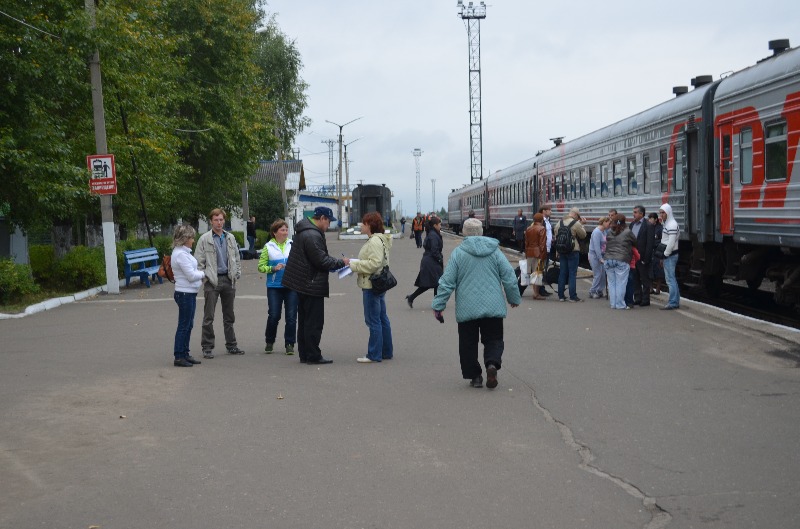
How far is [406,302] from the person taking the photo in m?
19.1

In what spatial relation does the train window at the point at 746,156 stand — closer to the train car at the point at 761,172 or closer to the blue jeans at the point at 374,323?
the train car at the point at 761,172

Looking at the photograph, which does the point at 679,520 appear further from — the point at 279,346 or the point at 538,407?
the point at 279,346

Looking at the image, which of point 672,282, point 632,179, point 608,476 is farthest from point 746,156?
point 608,476

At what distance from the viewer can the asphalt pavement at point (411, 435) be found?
5.62 meters

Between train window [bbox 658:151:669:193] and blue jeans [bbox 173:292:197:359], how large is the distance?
11.1m

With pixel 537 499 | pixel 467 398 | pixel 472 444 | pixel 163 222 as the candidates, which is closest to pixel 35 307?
pixel 467 398

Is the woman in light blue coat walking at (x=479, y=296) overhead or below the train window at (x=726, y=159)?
below

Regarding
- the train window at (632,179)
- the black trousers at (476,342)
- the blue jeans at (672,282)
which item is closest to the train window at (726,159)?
the blue jeans at (672,282)

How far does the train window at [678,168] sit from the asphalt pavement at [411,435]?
583 centimetres

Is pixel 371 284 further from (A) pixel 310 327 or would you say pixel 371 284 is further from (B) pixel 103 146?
(B) pixel 103 146

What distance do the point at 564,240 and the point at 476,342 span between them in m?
9.58

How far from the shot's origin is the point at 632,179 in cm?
2252

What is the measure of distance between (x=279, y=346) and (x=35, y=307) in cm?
727

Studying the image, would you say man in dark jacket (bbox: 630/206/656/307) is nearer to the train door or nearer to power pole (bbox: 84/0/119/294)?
the train door
